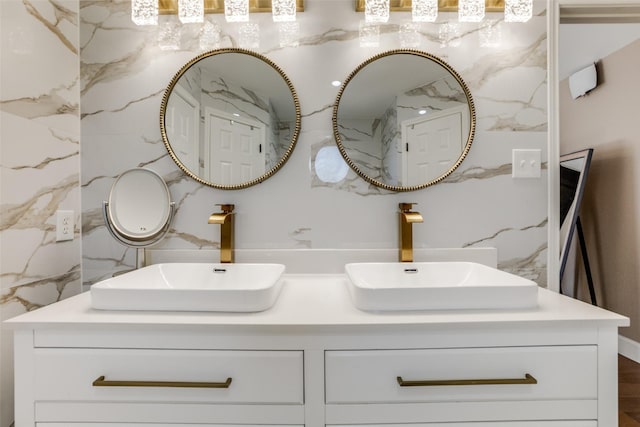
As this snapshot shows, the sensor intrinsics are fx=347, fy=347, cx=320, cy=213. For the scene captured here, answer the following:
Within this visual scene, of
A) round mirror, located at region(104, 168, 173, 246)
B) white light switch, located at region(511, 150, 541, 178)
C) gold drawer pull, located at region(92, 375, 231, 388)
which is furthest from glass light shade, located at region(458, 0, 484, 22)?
gold drawer pull, located at region(92, 375, 231, 388)

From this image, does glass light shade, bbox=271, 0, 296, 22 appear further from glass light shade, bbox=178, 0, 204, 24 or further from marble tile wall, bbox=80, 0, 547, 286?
glass light shade, bbox=178, 0, 204, 24

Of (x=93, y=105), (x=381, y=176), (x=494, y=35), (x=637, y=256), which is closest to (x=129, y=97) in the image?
(x=93, y=105)

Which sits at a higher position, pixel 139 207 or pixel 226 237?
Result: pixel 139 207

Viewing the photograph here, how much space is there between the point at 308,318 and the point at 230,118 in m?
0.92

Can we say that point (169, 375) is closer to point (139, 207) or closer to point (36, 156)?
point (139, 207)

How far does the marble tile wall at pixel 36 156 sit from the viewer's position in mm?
1099

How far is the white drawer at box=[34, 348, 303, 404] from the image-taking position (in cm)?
87

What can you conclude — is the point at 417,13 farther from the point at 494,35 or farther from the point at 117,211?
the point at 117,211

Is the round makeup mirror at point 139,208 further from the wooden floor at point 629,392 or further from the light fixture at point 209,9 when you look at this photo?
the wooden floor at point 629,392

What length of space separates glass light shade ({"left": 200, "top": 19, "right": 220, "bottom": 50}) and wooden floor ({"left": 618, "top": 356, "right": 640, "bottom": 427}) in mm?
2608

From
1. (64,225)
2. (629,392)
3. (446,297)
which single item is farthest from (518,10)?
(629,392)

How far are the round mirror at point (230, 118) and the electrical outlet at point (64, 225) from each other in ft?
1.51

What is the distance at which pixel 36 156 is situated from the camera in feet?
4.00

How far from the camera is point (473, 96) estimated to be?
1.43 meters
